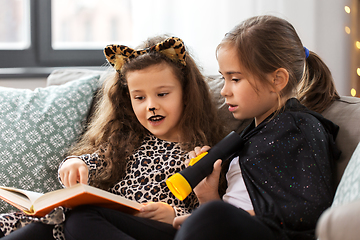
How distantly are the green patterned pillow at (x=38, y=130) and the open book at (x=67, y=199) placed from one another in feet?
0.87

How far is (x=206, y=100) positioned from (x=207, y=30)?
790mm

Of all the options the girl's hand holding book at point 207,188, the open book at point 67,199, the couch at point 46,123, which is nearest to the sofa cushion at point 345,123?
the couch at point 46,123

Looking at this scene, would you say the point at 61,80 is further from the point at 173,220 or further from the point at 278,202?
the point at 278,202

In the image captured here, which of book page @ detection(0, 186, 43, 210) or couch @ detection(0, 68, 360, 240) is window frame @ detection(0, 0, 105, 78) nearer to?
couch @ detection(0, 68, 360, 240)

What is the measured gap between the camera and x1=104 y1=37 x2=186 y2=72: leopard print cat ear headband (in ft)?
3.67

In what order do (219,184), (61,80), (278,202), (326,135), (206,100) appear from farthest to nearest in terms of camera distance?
1. (61,80)
2. (206,100)
3. (219,184)
4. (326,135)
5. (278,202)

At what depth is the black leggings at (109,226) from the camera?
2.58ft

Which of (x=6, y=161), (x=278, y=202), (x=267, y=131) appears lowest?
(x=6, y=161)

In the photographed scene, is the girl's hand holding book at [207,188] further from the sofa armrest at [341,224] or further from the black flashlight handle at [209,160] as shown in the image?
the sofa armrest at [341,224]

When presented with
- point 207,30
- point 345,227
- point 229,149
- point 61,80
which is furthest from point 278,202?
point 207,30

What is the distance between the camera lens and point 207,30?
74.9 inches

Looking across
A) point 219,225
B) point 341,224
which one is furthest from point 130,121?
point 341,224

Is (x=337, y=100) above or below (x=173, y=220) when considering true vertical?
above

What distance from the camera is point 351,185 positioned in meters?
0.68
